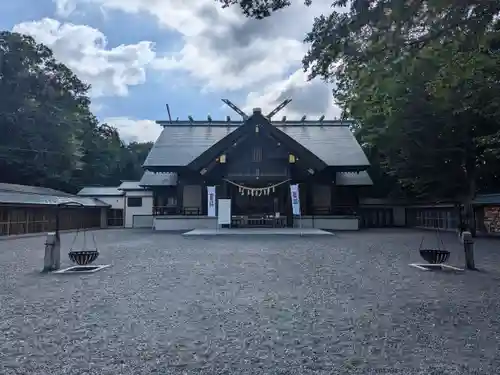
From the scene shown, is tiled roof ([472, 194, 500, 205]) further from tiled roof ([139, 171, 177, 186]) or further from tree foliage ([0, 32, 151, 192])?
tree foliage ([0, 32, 151, 192])

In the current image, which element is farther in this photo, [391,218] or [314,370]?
[391,218]

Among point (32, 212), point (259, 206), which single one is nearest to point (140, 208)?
point (32, 212)

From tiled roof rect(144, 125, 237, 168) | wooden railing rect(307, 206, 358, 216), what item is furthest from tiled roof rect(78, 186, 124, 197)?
wooden railing rect(307, 206, 358, 216)

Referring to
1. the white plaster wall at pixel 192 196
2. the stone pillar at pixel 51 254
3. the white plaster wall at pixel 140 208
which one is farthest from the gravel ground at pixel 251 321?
the white plaster wall at pixel 140 208

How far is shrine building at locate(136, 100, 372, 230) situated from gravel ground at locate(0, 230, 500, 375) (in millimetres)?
12593

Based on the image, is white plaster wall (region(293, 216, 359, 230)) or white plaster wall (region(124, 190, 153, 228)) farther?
white plaster wall (region(124, 190, 153, 228))

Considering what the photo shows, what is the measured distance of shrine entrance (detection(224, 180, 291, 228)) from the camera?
20.1 metres

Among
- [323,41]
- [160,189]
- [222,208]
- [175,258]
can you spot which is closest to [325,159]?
[222,208]

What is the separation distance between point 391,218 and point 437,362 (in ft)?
83.1

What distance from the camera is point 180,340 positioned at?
363 cm

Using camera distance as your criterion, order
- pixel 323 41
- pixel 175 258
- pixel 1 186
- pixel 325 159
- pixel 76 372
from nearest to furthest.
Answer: pixel 76 372, pixel 323 41, pixel 175 258, pixel 1 186, pixel 325 159

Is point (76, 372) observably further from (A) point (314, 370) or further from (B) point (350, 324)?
(B) point (350, 324)

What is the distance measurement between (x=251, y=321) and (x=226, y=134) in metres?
21.6

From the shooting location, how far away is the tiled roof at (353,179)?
22641 millimetres
